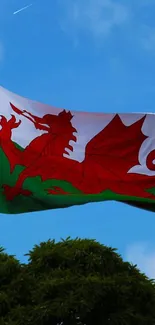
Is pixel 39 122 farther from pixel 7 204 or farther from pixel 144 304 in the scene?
pixel 144 304

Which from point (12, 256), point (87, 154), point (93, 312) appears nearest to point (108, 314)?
point (93, 312)

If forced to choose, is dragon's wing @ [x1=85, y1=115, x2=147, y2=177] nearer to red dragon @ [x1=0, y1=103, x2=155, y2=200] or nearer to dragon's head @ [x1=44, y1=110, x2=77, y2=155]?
red dragon @ [x1=0, y1=103, x2=155, y2=200]

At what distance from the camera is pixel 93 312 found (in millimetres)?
12797

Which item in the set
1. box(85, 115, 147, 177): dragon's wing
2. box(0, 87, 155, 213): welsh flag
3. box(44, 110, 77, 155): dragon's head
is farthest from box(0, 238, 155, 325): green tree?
box(44, 110, 77, 155): dragon's head

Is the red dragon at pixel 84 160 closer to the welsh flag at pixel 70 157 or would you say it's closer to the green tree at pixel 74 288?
the welsh flag at pixel 70 157

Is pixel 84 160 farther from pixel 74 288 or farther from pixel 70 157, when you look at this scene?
pixel 74 288

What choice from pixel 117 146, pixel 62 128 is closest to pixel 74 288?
pixel 117 146

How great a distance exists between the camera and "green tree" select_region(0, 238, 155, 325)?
12422 mm

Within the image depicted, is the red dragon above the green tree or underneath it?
above

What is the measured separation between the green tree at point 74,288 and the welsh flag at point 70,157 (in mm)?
2937

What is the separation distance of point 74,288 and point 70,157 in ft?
10.5

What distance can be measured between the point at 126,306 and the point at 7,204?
453cm

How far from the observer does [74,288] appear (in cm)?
1264

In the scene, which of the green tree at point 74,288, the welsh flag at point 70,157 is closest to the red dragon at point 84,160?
the welsh flag at point 70,157
